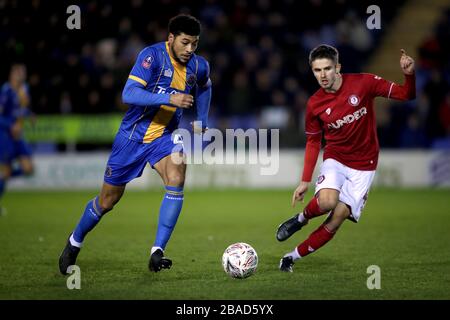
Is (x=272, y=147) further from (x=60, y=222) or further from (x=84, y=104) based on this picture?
(x=60, y=222)

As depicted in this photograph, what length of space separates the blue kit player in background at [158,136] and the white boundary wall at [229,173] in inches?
384

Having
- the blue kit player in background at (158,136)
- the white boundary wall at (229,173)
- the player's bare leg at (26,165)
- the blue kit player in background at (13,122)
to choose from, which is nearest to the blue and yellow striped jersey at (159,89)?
the blue kit player in background at (158,136)

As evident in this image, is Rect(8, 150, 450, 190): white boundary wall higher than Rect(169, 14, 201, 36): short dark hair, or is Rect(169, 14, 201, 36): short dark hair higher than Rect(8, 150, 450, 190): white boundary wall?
Rect(169, 14, 201, 36): short dark hair

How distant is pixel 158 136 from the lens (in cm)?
716

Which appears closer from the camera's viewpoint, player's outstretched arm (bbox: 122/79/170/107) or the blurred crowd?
player's outstretched arm (bbox: 122/79/170/107)

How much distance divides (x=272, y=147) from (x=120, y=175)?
1009cm

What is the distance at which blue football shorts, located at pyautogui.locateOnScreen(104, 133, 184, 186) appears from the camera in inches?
Answer: 277

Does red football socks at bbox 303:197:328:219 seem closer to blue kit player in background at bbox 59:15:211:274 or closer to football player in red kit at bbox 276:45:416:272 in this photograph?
football player in red kit at bbox 276:45:416:272

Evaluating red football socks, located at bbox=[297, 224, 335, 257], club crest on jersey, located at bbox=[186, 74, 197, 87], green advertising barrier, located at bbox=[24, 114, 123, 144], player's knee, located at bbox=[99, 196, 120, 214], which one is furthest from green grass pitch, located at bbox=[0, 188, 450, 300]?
green advertising barrier, located at bbox=[24, 114, 123, 144]

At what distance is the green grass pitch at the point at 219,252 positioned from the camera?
6.04 metres

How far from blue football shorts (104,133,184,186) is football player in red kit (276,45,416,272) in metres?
1.30

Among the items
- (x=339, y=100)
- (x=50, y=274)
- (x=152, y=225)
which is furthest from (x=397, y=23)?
(x=50, y=274)

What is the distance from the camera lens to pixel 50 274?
6.92 m

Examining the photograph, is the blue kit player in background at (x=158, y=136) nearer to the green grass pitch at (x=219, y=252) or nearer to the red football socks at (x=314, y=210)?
the green grass pitch at (x=219, y=252)
